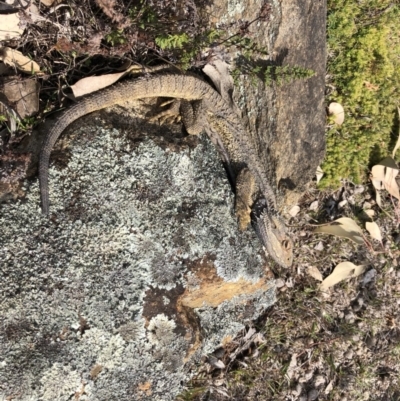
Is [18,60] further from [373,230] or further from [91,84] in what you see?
[373,230]

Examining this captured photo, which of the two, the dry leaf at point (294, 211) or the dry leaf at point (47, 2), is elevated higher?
the dry leaf at point (47, 2)

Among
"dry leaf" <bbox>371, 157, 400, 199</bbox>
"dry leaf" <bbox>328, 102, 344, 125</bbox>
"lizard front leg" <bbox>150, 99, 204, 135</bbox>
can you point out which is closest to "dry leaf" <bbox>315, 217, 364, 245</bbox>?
"dry leaf" <bbox>371, 157, 400, 199</bbox>

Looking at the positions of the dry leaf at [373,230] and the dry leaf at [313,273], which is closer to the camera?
the dry leaf at [313,273]

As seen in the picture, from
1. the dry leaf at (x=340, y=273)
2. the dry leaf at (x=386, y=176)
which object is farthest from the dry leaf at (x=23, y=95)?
the dry leaf at (x=386, y=176)

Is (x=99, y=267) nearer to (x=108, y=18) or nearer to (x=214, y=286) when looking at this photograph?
(x=214, y=286)

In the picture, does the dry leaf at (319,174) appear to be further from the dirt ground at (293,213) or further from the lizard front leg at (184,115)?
the lizard front leg at (184,115)

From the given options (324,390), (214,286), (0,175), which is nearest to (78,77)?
(0,175)

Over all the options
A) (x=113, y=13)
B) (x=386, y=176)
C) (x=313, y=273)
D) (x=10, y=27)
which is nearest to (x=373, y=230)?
(x=386, y=176)
